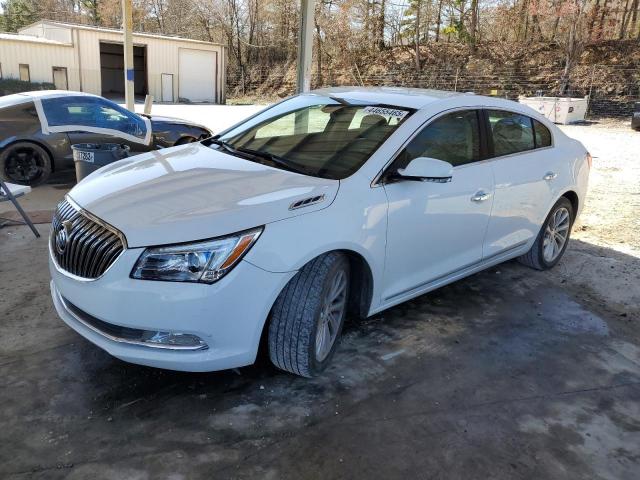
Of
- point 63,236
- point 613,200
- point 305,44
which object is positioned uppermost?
point 305,44

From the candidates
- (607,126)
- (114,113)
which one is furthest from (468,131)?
(607,126)

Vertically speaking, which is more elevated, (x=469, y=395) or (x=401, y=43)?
(x=401, y=43)

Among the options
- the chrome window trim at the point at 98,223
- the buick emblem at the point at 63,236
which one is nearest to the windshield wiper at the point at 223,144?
the chrome window trim at the point at 98,223

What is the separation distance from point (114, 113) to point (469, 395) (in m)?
7.21

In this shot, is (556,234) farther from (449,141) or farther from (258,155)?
(258,155)

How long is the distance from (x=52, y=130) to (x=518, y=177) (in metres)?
6.45

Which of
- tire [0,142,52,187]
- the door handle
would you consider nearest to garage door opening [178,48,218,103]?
tire [0,142,52,187]

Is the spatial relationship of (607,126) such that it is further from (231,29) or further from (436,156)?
(231,29)

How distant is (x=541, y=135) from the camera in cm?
474

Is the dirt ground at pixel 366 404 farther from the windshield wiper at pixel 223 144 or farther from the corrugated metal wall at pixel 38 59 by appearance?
the corrugated metal wall at pixel 38 59

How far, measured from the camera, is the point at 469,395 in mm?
3086

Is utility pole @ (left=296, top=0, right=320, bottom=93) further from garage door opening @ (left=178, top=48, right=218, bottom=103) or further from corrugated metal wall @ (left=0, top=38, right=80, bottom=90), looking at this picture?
garage door opening @ (left=178, top=48, right=218, bottom=103)

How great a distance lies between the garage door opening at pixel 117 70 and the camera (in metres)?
35.7

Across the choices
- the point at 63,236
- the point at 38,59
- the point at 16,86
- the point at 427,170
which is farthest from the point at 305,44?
the point at 38,59
